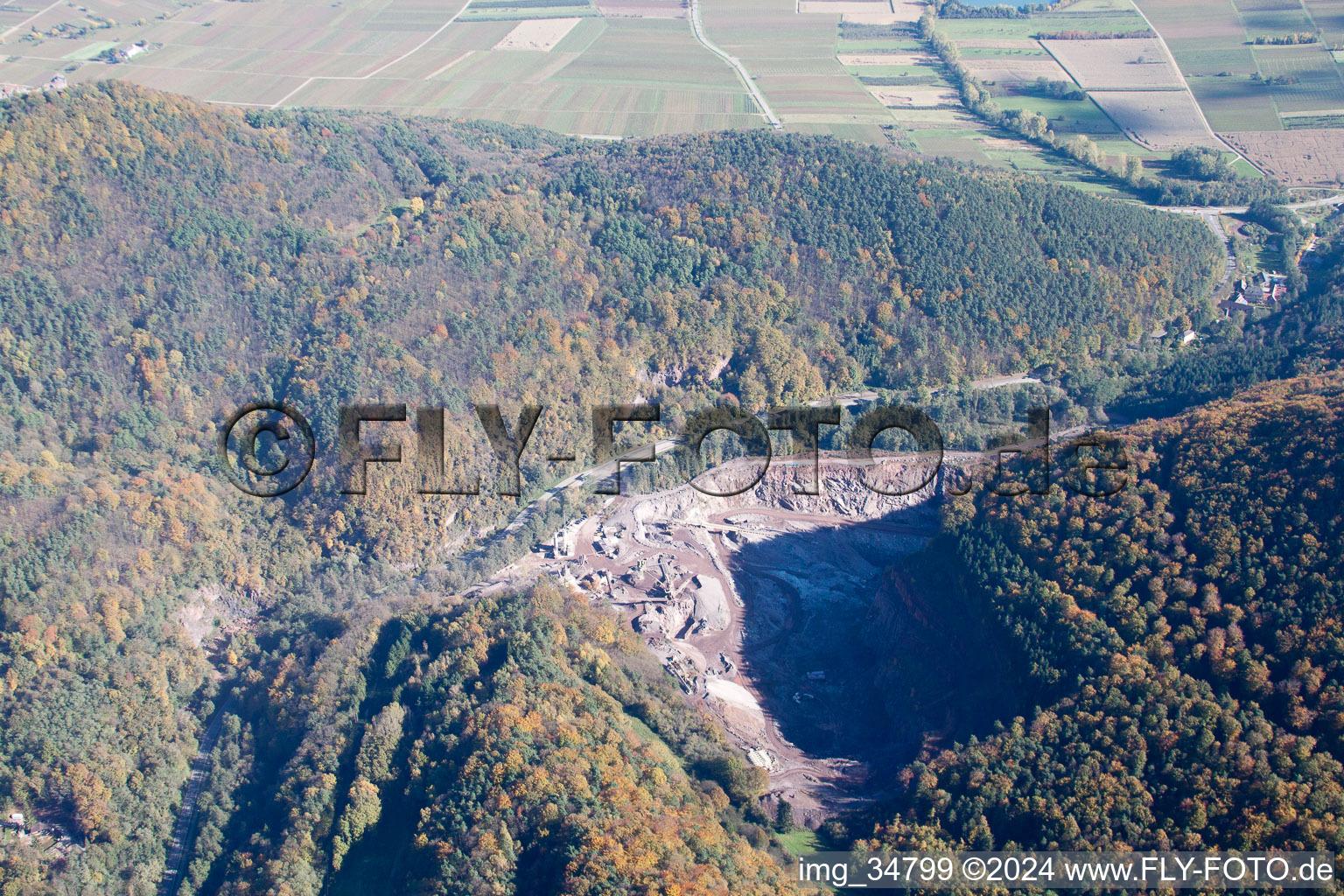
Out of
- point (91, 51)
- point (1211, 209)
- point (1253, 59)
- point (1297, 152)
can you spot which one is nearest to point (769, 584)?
point (1211, 209)

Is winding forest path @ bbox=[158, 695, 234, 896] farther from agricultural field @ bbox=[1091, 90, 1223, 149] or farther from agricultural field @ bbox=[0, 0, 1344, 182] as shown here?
agricultural field @ bbox=[1091, 90, 1223, 149]

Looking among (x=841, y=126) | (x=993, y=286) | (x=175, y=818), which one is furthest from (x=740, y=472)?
(x=841, y=126)

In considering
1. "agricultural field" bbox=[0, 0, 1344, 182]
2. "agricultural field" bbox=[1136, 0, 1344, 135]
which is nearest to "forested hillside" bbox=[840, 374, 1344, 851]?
"agricultural field" bbox=[0, 0, 1344, 182]

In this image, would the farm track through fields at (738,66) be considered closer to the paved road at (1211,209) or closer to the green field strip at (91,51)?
the paved road at (1211,209)

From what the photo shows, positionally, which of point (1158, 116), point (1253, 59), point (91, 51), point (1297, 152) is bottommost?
point (1297, 152)

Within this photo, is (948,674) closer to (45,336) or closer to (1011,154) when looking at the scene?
(45,336)

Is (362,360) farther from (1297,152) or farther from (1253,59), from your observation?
(1253,59)
